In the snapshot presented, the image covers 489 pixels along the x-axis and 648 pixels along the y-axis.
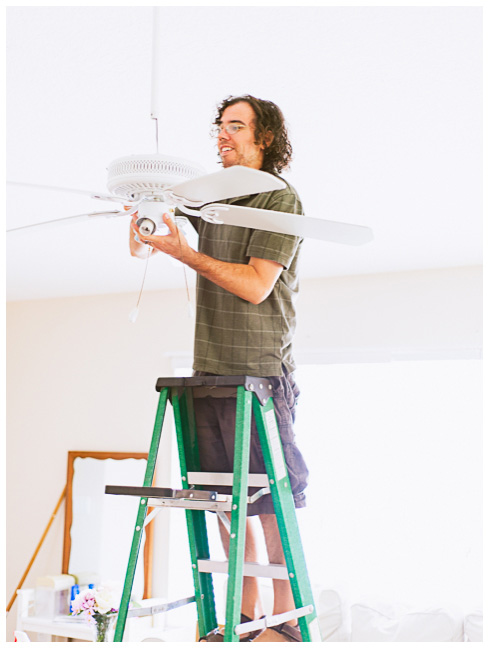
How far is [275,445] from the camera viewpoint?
5.98 ft

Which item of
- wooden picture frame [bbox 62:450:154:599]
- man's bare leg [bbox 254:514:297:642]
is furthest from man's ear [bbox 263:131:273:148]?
wooden picture frame [bbox 62:450:154:599]

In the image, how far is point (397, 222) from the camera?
3475 mm

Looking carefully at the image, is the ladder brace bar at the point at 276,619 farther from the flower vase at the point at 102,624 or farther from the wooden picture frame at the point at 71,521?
the wooden picture frame at the point at 71,521

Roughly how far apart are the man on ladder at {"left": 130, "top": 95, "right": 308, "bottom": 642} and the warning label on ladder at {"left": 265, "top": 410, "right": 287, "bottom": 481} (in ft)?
0.20

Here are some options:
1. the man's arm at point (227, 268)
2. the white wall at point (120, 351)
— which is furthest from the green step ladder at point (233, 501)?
the white wall at point (120, 351)

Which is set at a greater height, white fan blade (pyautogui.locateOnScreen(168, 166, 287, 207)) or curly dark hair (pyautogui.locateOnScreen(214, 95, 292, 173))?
curly dark hair (pyautogui.locateOnScreen(214, 95, 292, 173))

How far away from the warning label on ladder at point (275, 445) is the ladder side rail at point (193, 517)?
0.86 feet

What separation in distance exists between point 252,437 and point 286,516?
0.79ft

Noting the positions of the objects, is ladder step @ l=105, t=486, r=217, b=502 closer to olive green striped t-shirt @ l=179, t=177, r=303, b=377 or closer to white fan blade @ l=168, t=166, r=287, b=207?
olive green striped t-shirt @ l=179, t=177, r=303, b=377

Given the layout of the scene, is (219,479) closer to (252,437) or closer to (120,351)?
(252,437)

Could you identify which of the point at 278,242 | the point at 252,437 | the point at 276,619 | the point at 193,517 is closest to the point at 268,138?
the point at 278,242

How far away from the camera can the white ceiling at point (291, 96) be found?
1.88m

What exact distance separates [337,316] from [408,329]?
50 cm

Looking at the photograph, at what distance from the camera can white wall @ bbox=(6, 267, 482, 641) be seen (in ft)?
14.6
